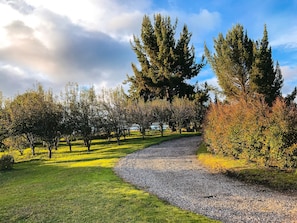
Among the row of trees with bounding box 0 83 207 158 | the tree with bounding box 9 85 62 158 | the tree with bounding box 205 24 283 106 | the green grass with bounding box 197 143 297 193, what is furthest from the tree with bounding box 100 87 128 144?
the green grass with bounding box 197 143 297 193

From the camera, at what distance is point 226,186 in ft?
38.5

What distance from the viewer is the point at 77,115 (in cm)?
3048

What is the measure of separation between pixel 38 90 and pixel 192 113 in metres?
21.7

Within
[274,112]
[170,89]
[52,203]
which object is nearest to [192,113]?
[170,89]

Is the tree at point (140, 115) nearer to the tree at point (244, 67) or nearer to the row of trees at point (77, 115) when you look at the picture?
the row of trees at point (77, 115)

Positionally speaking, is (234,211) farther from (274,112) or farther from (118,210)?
(274,112)

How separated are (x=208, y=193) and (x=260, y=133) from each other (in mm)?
4565

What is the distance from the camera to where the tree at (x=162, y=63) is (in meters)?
45.9

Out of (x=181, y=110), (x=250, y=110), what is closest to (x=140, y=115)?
(x=181, y=110)

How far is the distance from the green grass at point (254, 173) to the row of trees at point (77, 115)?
639 inches

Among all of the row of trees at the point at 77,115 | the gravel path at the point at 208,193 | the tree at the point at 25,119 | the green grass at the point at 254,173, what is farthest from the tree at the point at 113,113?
the green grass at the point at 254,173

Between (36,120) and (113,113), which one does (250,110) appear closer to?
(36,120)

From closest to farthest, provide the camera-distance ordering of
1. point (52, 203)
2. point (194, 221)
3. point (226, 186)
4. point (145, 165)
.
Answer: point (194, 221) < point (52, 203) < point (226, 186) < point (145, 165)

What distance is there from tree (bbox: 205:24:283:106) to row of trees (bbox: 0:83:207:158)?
834 centimetres
